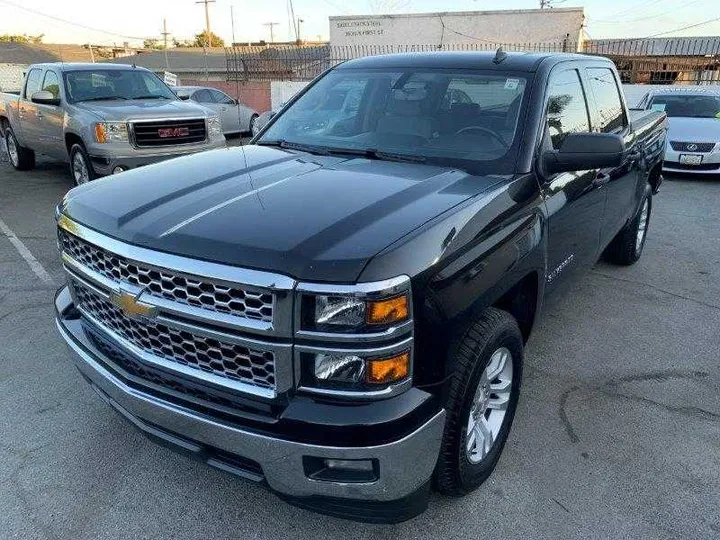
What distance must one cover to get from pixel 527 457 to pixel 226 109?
46.6 feet

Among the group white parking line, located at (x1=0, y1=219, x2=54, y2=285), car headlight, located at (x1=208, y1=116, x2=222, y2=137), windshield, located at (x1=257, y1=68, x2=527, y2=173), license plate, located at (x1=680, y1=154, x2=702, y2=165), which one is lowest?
white parking line, located at (x1=0, y1=219, x2=54, y2=285)

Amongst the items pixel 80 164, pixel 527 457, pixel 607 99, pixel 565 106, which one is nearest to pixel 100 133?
pixel 80 164

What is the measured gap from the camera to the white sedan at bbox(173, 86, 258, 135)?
15.2 m

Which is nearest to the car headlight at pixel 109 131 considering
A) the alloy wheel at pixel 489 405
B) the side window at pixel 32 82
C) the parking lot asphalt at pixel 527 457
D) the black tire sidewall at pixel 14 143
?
the side window at pixel 32 82

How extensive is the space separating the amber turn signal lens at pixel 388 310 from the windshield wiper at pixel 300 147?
1562mm

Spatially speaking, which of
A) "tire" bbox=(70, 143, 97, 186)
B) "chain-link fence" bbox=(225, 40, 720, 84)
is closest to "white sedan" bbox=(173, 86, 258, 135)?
"chain-link fence" bbox=(225, 40, 720, 84)

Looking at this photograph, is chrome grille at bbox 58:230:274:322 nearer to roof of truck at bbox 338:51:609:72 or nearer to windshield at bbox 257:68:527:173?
windshield at bbox 257:68:527:173

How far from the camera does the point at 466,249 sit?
7.32 feet

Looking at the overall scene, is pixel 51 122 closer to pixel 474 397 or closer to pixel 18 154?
pixel 18 154

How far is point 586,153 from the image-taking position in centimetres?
281

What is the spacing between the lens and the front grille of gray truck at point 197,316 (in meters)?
1.90

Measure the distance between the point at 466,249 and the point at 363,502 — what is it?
3.20ft

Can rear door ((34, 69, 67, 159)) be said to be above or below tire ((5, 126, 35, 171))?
above

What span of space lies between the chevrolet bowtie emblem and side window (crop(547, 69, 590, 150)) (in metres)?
2.22
